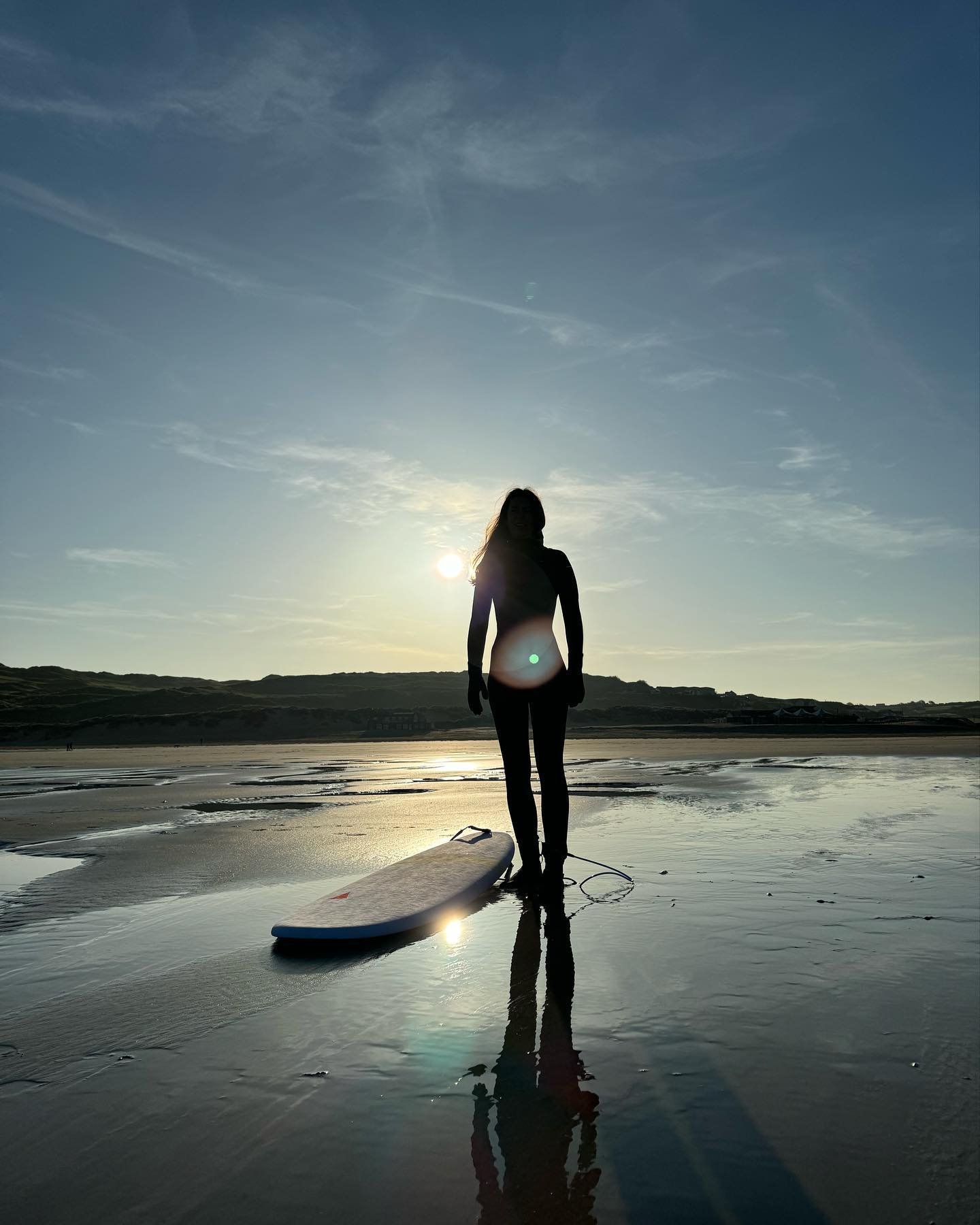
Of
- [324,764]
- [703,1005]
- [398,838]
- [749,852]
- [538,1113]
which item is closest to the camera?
[538,1113]

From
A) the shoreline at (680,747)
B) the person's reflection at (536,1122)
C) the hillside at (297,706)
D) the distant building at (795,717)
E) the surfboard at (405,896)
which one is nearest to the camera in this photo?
the person's reflection at (536,1122)

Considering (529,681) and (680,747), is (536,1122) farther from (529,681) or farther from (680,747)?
(680,747)

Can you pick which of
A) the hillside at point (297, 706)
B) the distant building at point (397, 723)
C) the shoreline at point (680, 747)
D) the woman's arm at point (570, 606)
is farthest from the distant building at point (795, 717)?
the woman's arm at point (570, 606)

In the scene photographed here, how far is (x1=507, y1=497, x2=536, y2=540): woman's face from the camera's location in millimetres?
5988

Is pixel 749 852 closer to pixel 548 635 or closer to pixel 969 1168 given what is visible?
pixel 548 635

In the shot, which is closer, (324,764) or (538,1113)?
(538,1113)

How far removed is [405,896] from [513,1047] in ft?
6.66

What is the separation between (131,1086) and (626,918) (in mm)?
2762

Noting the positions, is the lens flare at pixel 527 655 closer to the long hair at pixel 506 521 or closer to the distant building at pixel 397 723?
the long hair at pixel 506 521

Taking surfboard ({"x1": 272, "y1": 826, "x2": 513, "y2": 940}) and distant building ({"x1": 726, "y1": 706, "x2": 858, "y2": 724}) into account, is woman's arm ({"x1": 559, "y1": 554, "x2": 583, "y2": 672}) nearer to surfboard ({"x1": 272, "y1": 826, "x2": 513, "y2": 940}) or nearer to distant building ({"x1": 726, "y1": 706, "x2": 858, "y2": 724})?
surfboard ({"x1": 272, "y1": 826, "x2": 513, "y2": 940})

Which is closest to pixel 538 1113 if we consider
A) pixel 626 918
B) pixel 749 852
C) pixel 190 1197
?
pixel 190 1197

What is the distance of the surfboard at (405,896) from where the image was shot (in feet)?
13.2

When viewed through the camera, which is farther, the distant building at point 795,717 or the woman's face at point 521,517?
the distant building at point 795,717

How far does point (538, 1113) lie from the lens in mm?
2246
